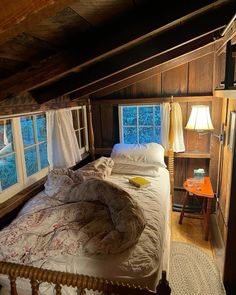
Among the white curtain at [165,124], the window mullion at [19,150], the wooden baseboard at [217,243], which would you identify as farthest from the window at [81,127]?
the wooden baseboard at [217,243]

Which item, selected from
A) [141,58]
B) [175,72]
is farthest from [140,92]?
[141,58]

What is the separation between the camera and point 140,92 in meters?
3.57

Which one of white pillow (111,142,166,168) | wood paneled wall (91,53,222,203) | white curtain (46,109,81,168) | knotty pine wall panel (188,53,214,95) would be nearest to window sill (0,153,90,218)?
white curtain (46,109,81,168)

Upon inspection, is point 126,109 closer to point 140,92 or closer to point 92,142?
point 140,92

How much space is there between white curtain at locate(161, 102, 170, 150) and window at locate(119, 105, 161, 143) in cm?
16

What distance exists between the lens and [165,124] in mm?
3461

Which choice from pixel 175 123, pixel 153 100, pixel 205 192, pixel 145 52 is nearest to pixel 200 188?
pixel 205 192

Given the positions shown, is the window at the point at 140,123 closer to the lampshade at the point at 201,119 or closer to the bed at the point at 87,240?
the lampshade at the point at 201,119

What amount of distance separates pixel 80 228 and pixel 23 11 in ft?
4.57

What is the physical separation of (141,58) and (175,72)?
1272mm

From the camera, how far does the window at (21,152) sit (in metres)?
2.15

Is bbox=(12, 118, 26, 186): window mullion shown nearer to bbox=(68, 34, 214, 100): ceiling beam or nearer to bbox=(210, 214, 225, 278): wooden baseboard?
bbox=(68, 34, 214, 100): ceiling beam

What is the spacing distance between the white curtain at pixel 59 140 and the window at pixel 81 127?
664 millimetres

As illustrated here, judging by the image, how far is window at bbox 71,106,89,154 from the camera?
359cm
